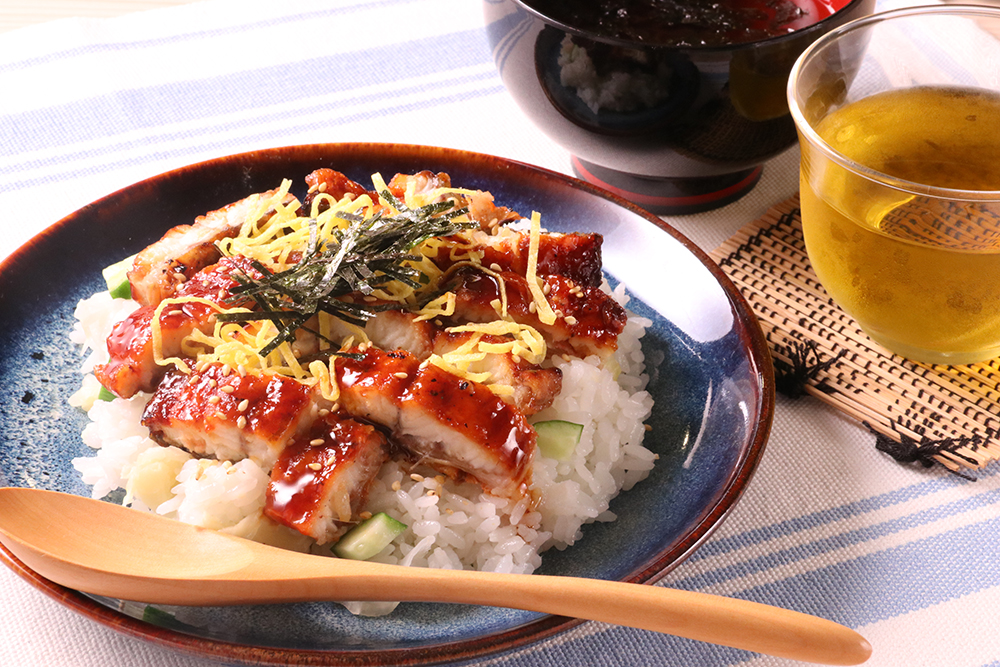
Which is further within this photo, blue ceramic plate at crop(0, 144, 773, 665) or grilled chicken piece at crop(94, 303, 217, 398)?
grilled chicken piece at crop(94, 303, 217, 398)

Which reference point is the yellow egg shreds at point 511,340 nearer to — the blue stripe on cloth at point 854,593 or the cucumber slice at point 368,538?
the cucumber slice at point 368,538

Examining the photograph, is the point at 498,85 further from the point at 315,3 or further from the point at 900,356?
the point at 900,356

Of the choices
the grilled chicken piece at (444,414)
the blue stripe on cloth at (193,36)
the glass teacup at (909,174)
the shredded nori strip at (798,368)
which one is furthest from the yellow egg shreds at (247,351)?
the blue stripe on cloth at (193,36)

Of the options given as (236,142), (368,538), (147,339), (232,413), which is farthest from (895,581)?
(236,142)

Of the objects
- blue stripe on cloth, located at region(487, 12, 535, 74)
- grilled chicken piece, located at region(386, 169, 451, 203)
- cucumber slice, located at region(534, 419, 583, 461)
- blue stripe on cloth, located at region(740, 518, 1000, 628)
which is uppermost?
blue stripe on cloth, located at region(487, 12, 535, 74)

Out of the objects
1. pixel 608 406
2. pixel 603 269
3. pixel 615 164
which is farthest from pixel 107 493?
pixel 615 164

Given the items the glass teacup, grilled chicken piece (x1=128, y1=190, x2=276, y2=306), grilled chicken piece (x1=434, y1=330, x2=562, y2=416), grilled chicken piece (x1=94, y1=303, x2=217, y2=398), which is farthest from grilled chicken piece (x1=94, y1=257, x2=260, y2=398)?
the glass teacup

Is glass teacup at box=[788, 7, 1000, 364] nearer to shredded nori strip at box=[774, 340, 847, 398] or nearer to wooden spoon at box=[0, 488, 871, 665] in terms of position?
shredded nori strip at box=[774, 340, 847, 398]
